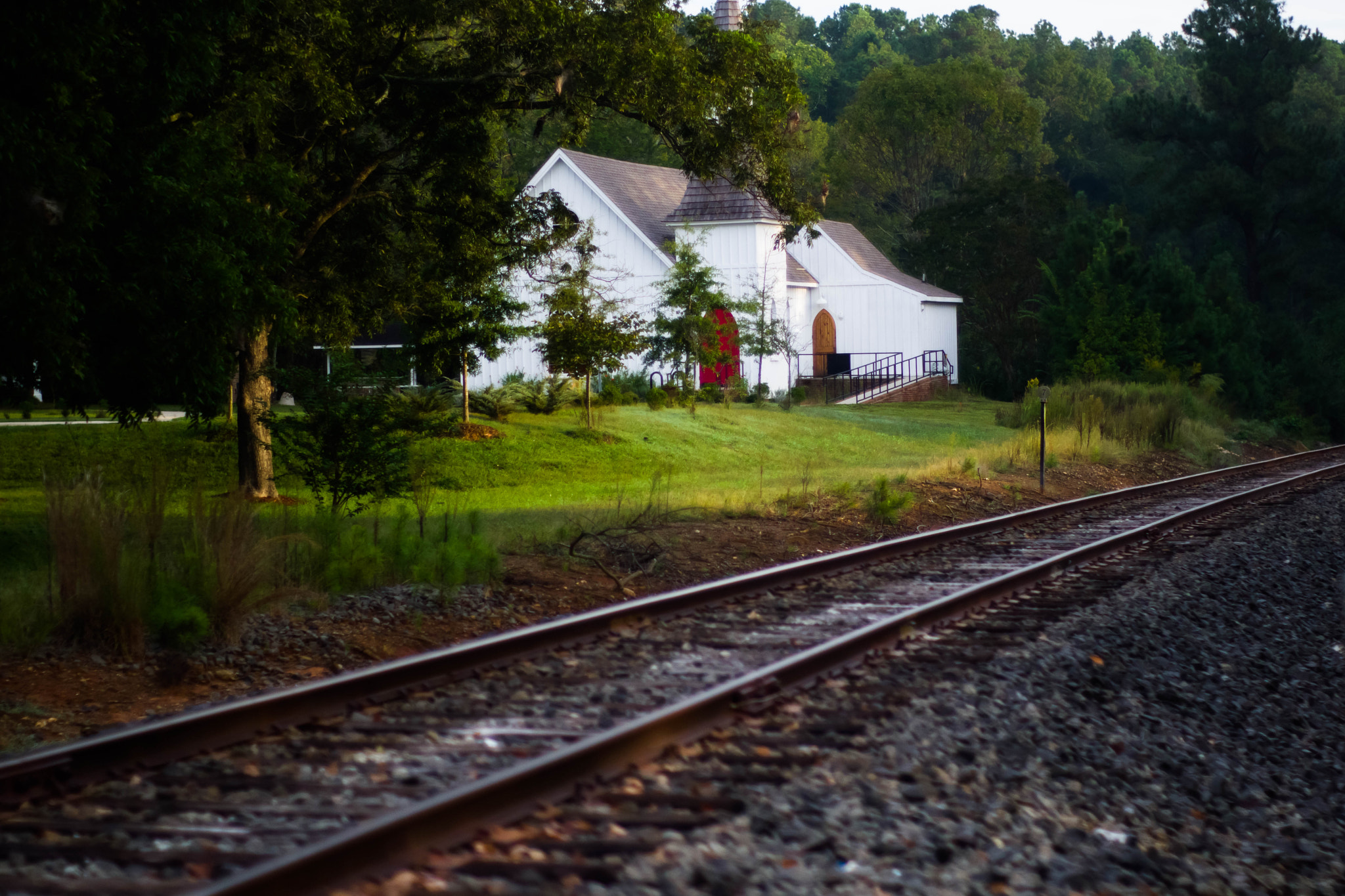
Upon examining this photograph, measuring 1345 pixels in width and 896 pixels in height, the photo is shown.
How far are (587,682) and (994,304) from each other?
50.5 m

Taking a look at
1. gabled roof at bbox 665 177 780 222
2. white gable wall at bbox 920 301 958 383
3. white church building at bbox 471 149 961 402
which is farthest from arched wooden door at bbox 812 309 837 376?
gabled roof at bbox 665 177 780 222

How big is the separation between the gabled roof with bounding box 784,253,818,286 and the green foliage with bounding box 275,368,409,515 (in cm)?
3186

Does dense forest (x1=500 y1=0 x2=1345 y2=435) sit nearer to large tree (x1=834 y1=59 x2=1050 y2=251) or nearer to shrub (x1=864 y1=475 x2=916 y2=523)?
large tree (x1=834 y1=59 x2=1050 y2=251)

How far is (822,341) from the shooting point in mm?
49719

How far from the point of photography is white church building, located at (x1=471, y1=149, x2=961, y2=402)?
42250 millimetres

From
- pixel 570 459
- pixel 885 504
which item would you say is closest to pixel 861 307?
pixel 570 459

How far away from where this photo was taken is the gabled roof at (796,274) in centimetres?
4578

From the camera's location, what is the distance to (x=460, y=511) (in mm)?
16781

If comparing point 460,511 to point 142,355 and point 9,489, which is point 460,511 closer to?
point 142,355

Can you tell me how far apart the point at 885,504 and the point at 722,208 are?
28467 mm

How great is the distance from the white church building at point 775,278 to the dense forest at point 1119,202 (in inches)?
106

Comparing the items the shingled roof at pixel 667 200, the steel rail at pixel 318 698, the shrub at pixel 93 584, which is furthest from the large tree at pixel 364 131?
the shingled roof at pixel 667 200

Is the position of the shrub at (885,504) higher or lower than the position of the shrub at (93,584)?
lower

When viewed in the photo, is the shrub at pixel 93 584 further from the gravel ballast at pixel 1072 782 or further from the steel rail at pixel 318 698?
the gravel ballast at pixel 1072 782
